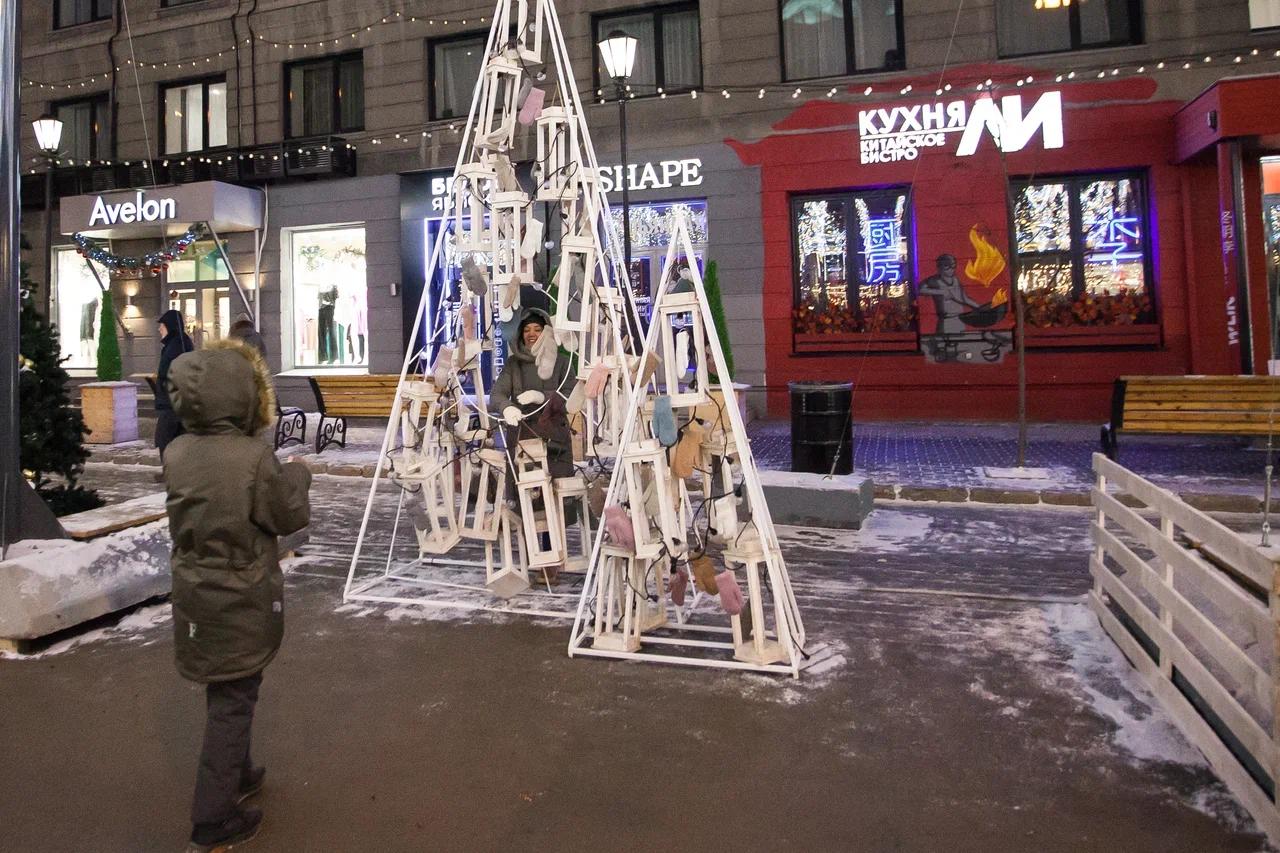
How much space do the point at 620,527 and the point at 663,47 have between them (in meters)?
14.5

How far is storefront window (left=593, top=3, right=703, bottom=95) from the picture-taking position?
1680 centimetres

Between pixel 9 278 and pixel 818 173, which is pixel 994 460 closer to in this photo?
pixel 818 173

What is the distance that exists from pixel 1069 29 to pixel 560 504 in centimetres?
1397

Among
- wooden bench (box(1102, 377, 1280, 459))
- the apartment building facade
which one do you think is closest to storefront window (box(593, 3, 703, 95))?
the apartment building facade

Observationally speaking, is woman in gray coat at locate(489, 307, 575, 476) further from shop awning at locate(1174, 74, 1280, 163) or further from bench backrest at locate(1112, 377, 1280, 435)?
shop awning at locate(1174, 74, 1280, 163)

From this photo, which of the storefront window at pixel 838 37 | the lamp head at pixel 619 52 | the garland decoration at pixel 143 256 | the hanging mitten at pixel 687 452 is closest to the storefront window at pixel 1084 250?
the storefront window at pixel 838 37

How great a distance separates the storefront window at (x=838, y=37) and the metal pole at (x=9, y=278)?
13.0 m

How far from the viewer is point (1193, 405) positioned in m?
10.1

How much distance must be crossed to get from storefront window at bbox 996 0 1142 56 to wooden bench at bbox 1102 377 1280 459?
24.5 ft

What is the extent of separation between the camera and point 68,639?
5.41 metres

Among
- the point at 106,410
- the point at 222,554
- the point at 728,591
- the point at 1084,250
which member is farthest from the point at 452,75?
the point at 222,554

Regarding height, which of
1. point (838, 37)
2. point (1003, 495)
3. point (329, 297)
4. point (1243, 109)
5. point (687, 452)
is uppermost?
point (838, 37)

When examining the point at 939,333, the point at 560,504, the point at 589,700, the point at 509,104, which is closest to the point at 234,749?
the point at 589,700

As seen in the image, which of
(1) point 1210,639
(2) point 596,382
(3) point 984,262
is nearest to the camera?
(1) point 1210,639
